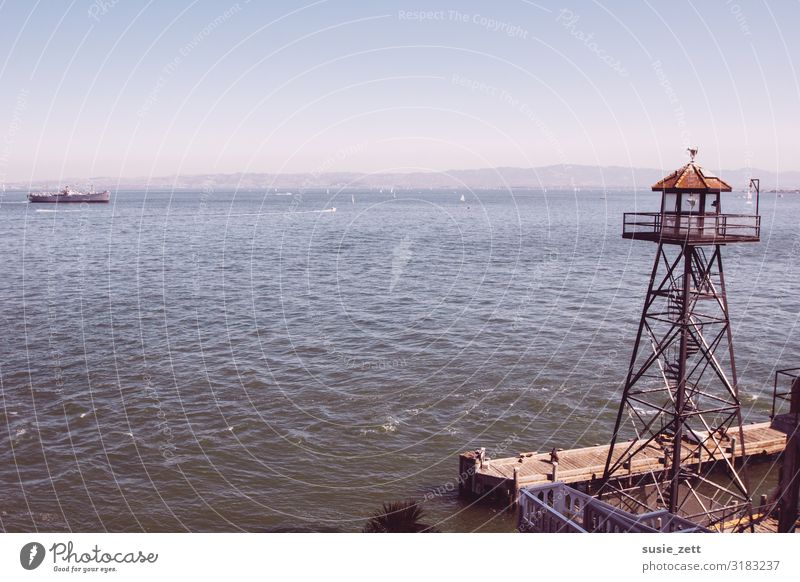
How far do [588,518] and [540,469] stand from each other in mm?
13575

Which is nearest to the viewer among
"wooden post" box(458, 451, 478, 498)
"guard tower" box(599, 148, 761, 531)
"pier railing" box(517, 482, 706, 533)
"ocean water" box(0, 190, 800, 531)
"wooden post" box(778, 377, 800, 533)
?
"pier railing" box(517, 482, 706, 533)

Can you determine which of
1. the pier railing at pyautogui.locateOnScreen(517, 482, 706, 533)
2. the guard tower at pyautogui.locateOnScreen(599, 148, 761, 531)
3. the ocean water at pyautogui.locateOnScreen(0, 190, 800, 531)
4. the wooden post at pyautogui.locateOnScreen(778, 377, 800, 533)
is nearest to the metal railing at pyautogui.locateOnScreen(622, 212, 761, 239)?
the guard tower at pyautogui.locateOnScreen(599, 148, 761, 531)

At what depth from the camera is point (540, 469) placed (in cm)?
3372

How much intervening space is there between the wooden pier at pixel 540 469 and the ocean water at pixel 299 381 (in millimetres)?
1336

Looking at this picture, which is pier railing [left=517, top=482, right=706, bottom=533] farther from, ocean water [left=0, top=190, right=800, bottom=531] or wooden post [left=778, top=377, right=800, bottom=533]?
ocean water [left=0, top=190, right=800, bottom=531]

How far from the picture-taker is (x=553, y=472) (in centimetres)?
3278

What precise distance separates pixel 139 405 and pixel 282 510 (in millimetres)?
16726

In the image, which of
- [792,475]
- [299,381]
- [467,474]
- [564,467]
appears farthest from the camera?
[299,381]

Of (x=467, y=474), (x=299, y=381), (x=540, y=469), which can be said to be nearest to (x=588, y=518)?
(x=540, y=469)

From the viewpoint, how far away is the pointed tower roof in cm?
2591

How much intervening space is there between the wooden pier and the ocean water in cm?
134

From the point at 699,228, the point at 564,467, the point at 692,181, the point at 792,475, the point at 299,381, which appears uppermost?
the point at 692,181

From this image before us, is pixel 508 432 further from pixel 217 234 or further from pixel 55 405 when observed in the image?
pixel 217 234

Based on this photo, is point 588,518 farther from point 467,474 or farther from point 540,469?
point 467,474
